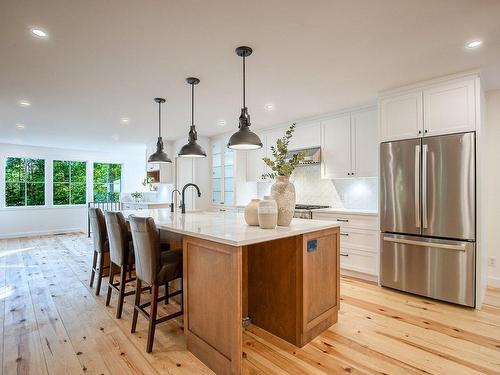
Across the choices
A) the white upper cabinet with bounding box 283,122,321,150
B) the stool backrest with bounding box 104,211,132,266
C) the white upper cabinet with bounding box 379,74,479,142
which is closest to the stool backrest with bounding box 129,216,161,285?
the stool backrest with bounding box 104,211,132,266

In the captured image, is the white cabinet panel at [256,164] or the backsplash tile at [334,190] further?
the white cabinet panel at [256,164]

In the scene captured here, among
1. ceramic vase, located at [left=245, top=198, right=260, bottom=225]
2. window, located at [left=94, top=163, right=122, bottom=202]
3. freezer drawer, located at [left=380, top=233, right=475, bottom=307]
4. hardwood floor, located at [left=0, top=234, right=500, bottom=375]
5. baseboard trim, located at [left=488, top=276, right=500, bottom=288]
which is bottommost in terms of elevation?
hardwood floor, located at [left=0, top=234, right=500, bottom=375]

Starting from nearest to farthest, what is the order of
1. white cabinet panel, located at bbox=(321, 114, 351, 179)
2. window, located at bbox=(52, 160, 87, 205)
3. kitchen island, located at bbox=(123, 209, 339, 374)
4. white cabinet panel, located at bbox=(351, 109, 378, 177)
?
kitchen island, located at bbox=(123, 209, 339, 374) → white cabinet panel, located at bbox=(351, 109, 378, 177) → white cabinet panel, located at bbox=(321, 114, 351, 179) → window, located at bbox=(52, 160, 87, 205)

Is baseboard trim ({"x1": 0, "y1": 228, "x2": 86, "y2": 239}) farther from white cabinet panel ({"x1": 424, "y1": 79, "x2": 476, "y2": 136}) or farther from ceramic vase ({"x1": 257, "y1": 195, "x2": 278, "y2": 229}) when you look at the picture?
white cabinet panel ({"x1": 424, "y1": 79, "x2": 476, "y2": 136})

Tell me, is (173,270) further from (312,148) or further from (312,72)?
(312,148)

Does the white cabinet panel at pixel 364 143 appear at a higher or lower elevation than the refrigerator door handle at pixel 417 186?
higher

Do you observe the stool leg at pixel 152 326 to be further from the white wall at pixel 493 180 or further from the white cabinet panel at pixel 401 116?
the white wall at pixel 493 180

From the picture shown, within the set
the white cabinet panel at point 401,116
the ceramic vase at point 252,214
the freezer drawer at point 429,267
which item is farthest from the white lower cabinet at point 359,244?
the ceramic vase at point 252,214

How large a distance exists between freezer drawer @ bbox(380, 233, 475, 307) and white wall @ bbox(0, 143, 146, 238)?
287 inches

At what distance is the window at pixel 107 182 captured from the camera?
8.45 meters

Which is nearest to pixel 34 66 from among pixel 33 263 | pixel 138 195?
pixel 33 263

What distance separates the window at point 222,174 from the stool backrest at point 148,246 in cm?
361

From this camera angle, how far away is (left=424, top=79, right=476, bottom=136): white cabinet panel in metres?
2.85

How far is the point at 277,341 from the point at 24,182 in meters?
8.23
